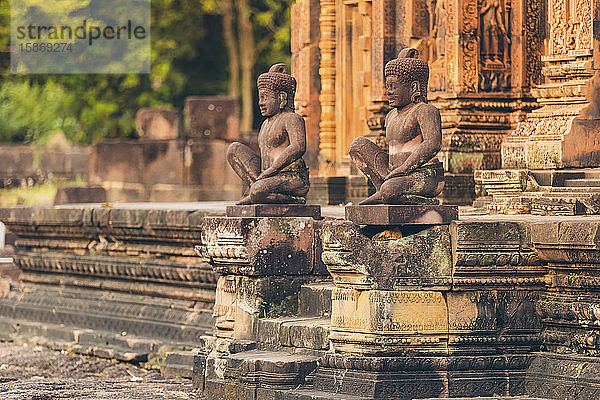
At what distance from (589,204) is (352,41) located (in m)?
5.05

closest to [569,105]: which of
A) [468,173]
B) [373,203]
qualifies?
[468,173]

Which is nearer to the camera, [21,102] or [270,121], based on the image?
[270,121]

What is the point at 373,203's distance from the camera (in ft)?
31.8

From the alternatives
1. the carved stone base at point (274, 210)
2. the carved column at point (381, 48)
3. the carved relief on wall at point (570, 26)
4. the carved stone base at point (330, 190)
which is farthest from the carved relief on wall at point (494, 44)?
the carved stone base at point (274, 210)

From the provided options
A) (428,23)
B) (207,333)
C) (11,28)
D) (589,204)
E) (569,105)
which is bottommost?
(207,333)

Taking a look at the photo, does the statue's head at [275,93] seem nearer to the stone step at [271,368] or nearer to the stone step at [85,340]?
the stone step at [271,368]

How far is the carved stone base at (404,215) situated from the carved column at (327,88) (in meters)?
6.13

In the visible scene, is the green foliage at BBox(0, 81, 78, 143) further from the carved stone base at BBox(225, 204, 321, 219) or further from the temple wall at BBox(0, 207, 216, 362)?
the carved stone base at BBox(225, 204, 321, 219)

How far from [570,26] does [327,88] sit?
4.31 meters

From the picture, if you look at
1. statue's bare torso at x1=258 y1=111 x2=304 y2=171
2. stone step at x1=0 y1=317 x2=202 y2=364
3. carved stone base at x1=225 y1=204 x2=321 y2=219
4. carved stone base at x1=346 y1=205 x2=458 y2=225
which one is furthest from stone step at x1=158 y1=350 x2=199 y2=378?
carved stone base at x1=346 y1=205 x2=458 y2=225

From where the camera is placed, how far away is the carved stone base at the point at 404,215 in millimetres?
9484

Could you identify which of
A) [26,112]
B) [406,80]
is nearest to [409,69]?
[406,80]

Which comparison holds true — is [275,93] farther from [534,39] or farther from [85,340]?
[85,340]

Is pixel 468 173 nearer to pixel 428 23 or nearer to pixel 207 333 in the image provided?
pixel 428 23
